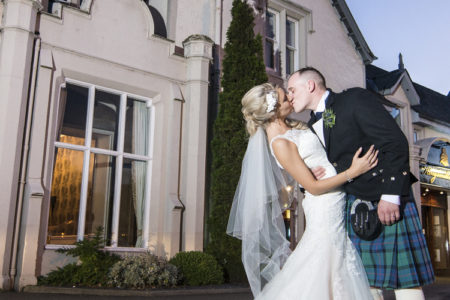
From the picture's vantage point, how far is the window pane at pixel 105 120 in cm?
937

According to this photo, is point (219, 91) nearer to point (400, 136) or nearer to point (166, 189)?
point (166, 189)

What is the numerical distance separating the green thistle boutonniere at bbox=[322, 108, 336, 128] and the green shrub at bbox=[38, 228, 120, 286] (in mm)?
5767

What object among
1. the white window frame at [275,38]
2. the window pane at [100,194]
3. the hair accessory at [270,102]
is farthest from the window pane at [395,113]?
the hair accessory at [270,102]

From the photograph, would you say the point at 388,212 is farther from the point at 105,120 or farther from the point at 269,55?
the point at 269,55

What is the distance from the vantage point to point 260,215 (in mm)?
3814

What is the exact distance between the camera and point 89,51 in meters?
9.09

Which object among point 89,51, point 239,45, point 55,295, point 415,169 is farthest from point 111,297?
point 415,169

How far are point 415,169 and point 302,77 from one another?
48.2 feet

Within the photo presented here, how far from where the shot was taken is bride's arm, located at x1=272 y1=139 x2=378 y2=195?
9.89 ft

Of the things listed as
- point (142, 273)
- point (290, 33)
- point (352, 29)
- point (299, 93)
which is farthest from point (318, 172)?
point (352, 29)

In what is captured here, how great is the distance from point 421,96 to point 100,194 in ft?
52.0

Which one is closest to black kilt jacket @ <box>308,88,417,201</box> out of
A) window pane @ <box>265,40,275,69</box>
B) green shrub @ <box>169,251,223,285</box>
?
green shrub @ <box>169,251,223,285</box>

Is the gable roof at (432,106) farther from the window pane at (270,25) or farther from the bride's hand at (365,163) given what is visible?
the bride's hand at (365,163)

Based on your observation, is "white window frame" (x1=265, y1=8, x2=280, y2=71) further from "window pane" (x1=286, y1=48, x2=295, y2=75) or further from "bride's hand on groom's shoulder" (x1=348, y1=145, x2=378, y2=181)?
"bride's hand on groom's shoulder" (x1=348, y1=145, x2=378, y2=181)
